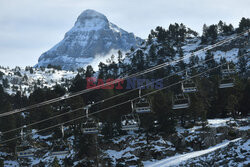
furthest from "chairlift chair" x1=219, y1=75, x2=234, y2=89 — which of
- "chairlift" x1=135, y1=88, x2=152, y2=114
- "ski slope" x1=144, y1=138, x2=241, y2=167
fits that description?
"ski slope" x1=144, y1=138, x2=241, y2=167

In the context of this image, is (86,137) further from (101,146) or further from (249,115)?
(249,115)

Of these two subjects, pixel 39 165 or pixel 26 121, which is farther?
pixel 26 121

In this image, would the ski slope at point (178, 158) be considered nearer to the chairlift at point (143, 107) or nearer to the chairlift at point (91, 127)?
the chairlift at point (91, 127)

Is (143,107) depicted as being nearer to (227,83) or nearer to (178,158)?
(227,83)

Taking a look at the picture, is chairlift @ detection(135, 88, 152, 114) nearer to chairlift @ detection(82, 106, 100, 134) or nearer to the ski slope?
chairlift @ detection(82, 106, 100, 134)

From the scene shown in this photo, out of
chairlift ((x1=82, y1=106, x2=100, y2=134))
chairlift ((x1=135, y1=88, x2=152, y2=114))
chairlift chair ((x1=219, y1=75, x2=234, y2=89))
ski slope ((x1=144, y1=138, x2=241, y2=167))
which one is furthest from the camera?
ski slope ((x1=144, y1=138, x2=241, y2=167))

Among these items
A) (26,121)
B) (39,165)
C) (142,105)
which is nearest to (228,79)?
(142,105)

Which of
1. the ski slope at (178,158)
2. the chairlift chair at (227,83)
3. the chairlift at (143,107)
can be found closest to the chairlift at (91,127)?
the chairlift at (143,107)

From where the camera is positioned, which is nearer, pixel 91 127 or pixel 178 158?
pixel 91 127

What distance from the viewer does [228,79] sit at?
3203 cm

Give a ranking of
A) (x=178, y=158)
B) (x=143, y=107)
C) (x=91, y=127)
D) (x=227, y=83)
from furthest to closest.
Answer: (x=178, y=158), (x=91, y=127), (x=227, y=83), (x=143, y=107)

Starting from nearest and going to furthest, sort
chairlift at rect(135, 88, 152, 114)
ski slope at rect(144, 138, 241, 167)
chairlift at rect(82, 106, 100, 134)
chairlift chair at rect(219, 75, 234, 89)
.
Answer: chairlift at rect(135, 88, 152, 114), chairlift chair at rect(219, 75, 234, 89), chairlift at rect(82, 106, 100, 134), ski slope at rect(144, 138, 241, 167)

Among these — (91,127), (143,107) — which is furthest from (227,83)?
(91,127)

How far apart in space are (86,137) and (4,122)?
59.6 feet
